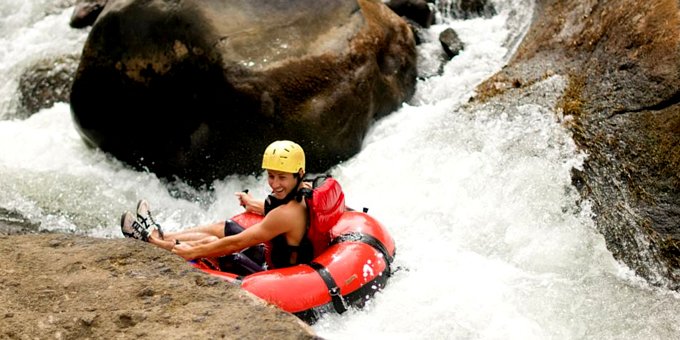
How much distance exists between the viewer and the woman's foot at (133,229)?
5066 millimetres

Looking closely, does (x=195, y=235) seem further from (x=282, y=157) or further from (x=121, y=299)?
(x=121, y=299)

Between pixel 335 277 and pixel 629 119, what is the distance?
2.96 m

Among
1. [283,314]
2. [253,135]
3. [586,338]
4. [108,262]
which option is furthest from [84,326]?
[253,135]

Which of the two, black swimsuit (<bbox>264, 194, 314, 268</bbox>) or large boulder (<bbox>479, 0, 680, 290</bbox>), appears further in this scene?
large boulder (<bbox>479, 0, 680, 290</bbox>)

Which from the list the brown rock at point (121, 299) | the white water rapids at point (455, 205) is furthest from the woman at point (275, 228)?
the brown rock at point (121, 299)

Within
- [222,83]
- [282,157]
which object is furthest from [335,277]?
[222,83]

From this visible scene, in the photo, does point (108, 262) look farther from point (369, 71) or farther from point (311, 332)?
point (369, 71)

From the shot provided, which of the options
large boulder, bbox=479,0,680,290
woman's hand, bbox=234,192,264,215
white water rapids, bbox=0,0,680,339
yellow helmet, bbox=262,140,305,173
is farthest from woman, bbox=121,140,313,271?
large boulder, bbox=479,0,680,290

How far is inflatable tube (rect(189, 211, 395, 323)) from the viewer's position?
450cm

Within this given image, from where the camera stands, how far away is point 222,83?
6.94 metres

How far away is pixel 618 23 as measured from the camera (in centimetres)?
656

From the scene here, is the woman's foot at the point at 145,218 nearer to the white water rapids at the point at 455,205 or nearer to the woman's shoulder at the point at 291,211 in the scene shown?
the woman's shoulder at the point at 291,211

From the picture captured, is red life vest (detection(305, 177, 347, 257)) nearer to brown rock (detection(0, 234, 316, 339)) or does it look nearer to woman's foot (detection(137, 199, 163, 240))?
woman's foot (detection(137, 199, 163, 240))

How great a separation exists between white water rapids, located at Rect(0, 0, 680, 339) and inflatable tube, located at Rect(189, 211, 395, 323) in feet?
0.34
